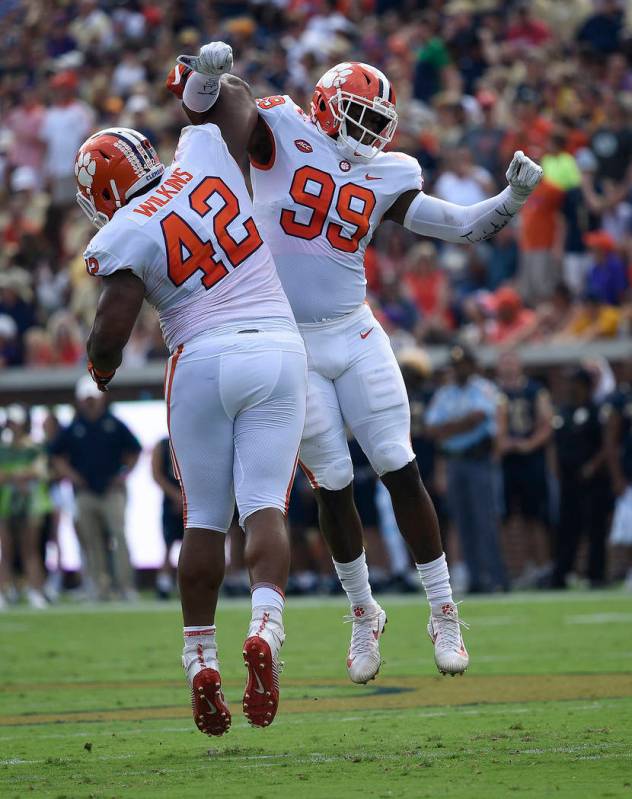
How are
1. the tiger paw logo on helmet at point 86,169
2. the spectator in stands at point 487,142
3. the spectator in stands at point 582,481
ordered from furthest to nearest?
the spectator in stands at point 487,142 → the spectator in stands at point 582,481 → the tiger paw logo on helmet at point 86,169

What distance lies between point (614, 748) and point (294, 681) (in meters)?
3.11

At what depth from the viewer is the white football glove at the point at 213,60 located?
6312mm

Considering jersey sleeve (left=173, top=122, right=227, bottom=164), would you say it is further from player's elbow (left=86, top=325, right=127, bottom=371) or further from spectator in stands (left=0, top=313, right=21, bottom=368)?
spectator in stands (left=0, top=313, right=21, bottom=368)

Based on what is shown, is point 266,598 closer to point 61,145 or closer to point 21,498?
point 21,498

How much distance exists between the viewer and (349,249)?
23.0 ft

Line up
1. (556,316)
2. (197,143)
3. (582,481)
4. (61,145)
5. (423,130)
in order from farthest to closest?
1. (61,145)
2. (423,130)
3. (556,316)
4. (582,481)
5. (197,143)

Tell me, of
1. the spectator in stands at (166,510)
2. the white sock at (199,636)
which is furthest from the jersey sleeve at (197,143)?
the spectator in stands at (166,510)

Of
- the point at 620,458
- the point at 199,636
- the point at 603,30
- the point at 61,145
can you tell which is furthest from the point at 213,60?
the point at 61,145

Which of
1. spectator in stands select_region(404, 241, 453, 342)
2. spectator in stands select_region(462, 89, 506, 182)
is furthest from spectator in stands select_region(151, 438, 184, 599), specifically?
spectator in stands select_region(462, 89, 506, 182)

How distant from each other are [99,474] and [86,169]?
33.5ft

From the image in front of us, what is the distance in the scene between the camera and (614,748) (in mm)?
5656

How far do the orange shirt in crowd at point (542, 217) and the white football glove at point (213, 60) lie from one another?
10.8 m

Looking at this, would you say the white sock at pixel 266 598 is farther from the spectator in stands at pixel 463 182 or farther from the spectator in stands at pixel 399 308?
the spectator in stands at pixel 463 182

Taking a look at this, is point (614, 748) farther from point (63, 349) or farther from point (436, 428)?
point (63, 349)
